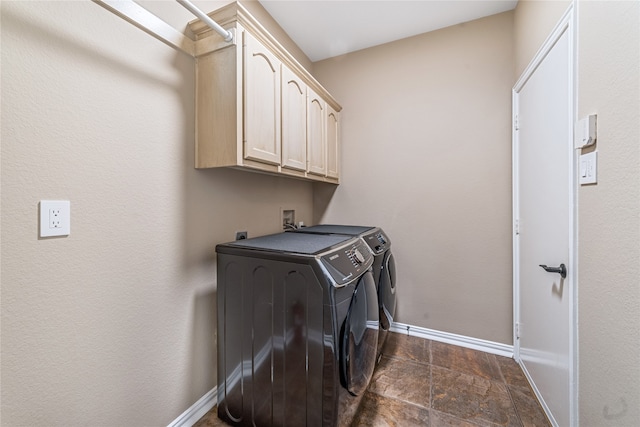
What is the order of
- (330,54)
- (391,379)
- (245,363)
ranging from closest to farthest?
(245,363)
(391,379)
(330,54)

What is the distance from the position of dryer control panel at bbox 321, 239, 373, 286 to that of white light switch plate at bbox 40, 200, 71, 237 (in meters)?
0.99

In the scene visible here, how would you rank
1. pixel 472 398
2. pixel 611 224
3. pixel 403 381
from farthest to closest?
pixel 403 381, pixel 472 398, pixel 611 224

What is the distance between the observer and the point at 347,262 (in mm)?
1271

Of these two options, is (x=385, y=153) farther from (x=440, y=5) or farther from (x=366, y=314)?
(x=366, y=314)

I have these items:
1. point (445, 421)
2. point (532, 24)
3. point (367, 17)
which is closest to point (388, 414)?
point (445, 421)

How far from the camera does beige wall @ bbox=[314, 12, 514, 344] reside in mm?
2088

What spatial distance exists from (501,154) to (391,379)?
1.94m

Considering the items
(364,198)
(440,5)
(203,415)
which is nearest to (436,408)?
(203,415)

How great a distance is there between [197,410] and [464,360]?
6.32ft

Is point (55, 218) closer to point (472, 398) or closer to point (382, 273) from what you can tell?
point (382, 273)

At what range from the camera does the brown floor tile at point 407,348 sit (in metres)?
2.05

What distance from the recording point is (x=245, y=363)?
1.32 meters

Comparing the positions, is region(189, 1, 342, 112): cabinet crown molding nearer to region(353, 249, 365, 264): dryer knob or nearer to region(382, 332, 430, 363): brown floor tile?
region(353, 249, 365, 264): dryer knob

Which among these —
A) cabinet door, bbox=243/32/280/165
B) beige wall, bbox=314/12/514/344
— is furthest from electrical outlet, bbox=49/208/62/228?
beige wall, bbox=314/12/514/344
